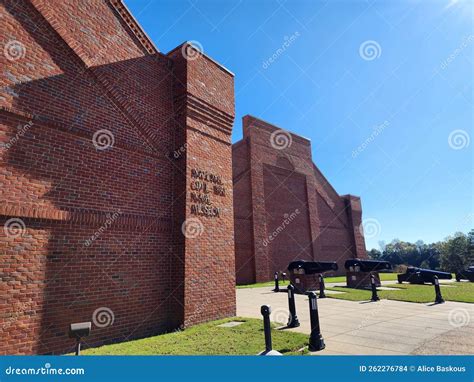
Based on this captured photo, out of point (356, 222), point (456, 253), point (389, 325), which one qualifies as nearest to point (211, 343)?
point (389, 325)

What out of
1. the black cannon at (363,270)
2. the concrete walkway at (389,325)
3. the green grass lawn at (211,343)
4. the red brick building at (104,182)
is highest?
the red brick building at (104,182)

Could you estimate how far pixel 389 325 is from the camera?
22.4ft

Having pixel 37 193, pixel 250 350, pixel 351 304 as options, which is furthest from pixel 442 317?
pixel 37 193

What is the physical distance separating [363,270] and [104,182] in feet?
44.3

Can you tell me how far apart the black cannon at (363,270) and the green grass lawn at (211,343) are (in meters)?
10.5

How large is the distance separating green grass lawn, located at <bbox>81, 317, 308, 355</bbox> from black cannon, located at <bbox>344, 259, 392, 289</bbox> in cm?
1047

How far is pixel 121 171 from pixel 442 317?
29.3ft

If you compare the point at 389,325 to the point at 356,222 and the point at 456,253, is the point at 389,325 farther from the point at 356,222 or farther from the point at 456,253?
the point at 456,253

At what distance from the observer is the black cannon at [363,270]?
1503cm

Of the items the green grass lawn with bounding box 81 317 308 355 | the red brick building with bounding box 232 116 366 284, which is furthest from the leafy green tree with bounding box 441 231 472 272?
the green grass lawn with bounding box 81 317 308 355

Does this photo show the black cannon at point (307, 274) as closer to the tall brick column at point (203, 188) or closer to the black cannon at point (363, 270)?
the black cannon at point (363, 270)

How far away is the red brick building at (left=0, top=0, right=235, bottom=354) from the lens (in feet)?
17.1

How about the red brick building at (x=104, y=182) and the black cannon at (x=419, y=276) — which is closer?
the red brick building at (x=104, y=182)

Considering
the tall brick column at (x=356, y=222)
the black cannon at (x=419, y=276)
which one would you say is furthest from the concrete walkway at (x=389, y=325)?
the tall brick column at (x=356, y=222)
